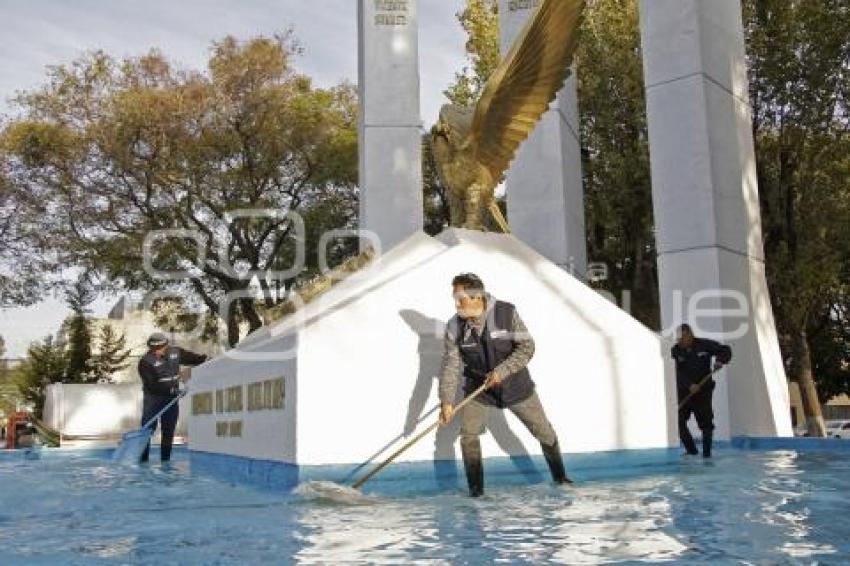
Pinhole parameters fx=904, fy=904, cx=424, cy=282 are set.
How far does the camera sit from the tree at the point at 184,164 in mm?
23922

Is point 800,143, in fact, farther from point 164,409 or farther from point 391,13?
point 164,409

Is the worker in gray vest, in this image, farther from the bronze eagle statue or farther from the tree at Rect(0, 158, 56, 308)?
the tree at Rect(0, 158, 56, 308)

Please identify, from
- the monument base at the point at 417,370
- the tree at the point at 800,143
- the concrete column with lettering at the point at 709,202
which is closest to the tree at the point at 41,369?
the tree at the point at 800,143

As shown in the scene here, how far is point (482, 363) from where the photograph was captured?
6102 millimetres

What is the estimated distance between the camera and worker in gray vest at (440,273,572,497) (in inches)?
234

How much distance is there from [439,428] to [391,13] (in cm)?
1287

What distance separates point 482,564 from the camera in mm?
3545

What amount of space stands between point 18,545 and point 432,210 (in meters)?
23.2

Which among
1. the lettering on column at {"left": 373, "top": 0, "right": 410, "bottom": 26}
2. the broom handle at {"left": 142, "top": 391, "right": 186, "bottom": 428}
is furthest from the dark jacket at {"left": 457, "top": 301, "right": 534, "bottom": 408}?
the lettering on column at {"left": 373, "top": 0, "right": 410, "bottom": 26}

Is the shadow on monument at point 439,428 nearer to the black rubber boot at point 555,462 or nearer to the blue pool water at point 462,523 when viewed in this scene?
the blue pool water at point 462,523

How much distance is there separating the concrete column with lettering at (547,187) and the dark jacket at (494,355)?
9.16 m

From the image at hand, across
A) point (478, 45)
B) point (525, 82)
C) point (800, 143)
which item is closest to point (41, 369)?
point (478, 45)

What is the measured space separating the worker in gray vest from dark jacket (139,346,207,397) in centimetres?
671

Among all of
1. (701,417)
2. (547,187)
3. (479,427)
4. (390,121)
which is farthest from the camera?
(390,121)
